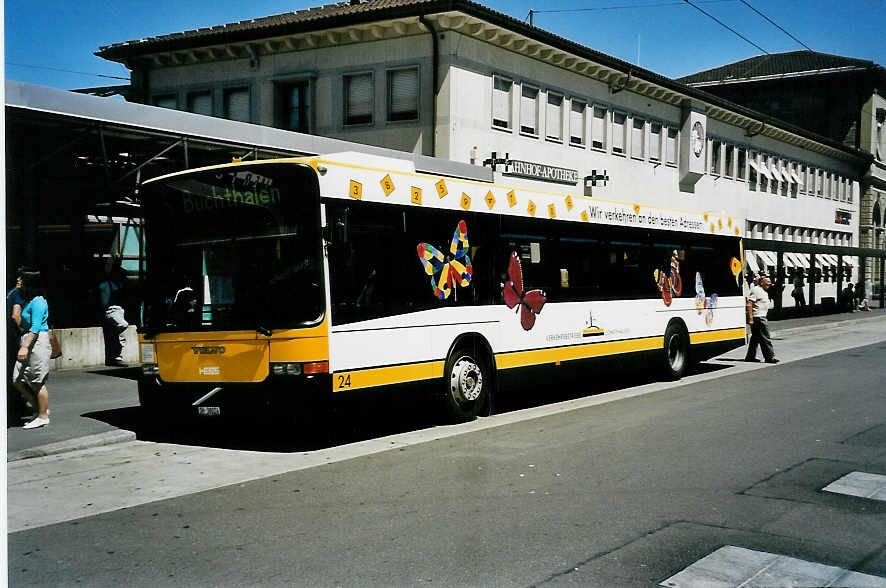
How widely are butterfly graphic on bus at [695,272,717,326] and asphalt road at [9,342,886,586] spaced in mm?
6850

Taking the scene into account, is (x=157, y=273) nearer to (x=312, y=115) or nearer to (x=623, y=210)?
(x=623, y=210)

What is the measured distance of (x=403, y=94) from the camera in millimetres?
28234

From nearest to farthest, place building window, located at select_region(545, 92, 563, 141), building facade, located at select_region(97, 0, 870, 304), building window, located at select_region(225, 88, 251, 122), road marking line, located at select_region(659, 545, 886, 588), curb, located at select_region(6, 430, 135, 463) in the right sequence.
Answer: road marking line, located at select_region(659, 545, 886, 588), curb, located at select_region(6, 430, 135, 463), building facade, located at select_region(97, 0, 870, 304), building window, located at select_region(545, 92, 563, 141), building window, located at select_region(225, 88, 251, 122)

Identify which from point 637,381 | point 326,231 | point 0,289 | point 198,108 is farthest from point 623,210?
point 198,108

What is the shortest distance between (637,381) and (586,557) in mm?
11504

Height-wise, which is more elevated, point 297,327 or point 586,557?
point 297,327

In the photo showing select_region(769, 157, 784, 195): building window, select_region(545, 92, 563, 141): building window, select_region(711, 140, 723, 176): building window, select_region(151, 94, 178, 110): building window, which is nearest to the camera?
select_region(545, 92, 563, 141): building window

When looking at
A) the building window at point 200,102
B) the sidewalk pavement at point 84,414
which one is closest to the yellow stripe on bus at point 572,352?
the sidewalk pavement at point 84,414

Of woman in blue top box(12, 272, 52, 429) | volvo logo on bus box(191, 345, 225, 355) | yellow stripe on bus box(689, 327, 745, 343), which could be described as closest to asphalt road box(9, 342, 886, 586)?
volvo logo on bus box(191, 345, 225, 355)

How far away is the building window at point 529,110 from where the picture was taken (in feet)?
97.7

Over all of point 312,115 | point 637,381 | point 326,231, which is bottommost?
point 637,381

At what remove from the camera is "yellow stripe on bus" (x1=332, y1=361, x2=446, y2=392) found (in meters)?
9.69

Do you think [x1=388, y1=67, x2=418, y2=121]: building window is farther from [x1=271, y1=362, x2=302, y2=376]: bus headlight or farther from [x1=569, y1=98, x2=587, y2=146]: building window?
[x1=271, y1=362, x2=302, y2=376]: bus headlight

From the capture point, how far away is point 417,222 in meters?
11.0
